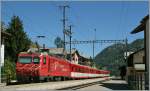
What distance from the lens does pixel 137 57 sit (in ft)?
145

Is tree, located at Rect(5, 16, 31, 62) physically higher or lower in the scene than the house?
higher

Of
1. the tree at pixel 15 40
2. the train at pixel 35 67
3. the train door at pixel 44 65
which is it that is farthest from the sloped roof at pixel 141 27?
the tree at pixel 15 40

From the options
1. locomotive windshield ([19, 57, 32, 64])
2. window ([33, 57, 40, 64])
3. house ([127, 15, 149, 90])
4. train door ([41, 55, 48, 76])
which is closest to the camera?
house ([127, 15, 149, 90])

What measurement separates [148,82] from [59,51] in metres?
85.2

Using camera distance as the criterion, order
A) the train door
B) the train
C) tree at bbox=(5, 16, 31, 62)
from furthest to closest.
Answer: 1. tree at bbox=(5, 16, 31, 62)
2. the train door
3. the train

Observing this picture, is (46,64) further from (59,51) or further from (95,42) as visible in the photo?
(59,51)

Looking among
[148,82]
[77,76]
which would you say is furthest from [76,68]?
[148,82]

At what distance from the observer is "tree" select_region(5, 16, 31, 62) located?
61.9m

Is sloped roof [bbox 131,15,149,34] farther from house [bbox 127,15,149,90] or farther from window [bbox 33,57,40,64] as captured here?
window [bbox 33,57,40,64]

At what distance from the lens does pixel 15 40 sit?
63.8 meters

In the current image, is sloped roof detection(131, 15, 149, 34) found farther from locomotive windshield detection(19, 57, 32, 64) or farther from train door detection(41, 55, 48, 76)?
locomotive windshield detection(19, 57, 32, 64)

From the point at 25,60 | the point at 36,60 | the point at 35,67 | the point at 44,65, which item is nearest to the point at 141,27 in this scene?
the point at 44,65

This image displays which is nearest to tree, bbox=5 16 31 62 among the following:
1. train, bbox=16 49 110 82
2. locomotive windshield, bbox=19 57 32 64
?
train, bbox=16 49 110 82

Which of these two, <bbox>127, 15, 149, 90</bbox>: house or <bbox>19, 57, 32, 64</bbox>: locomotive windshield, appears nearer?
<bbox>127, 15, 149, 90</bbox>: house
